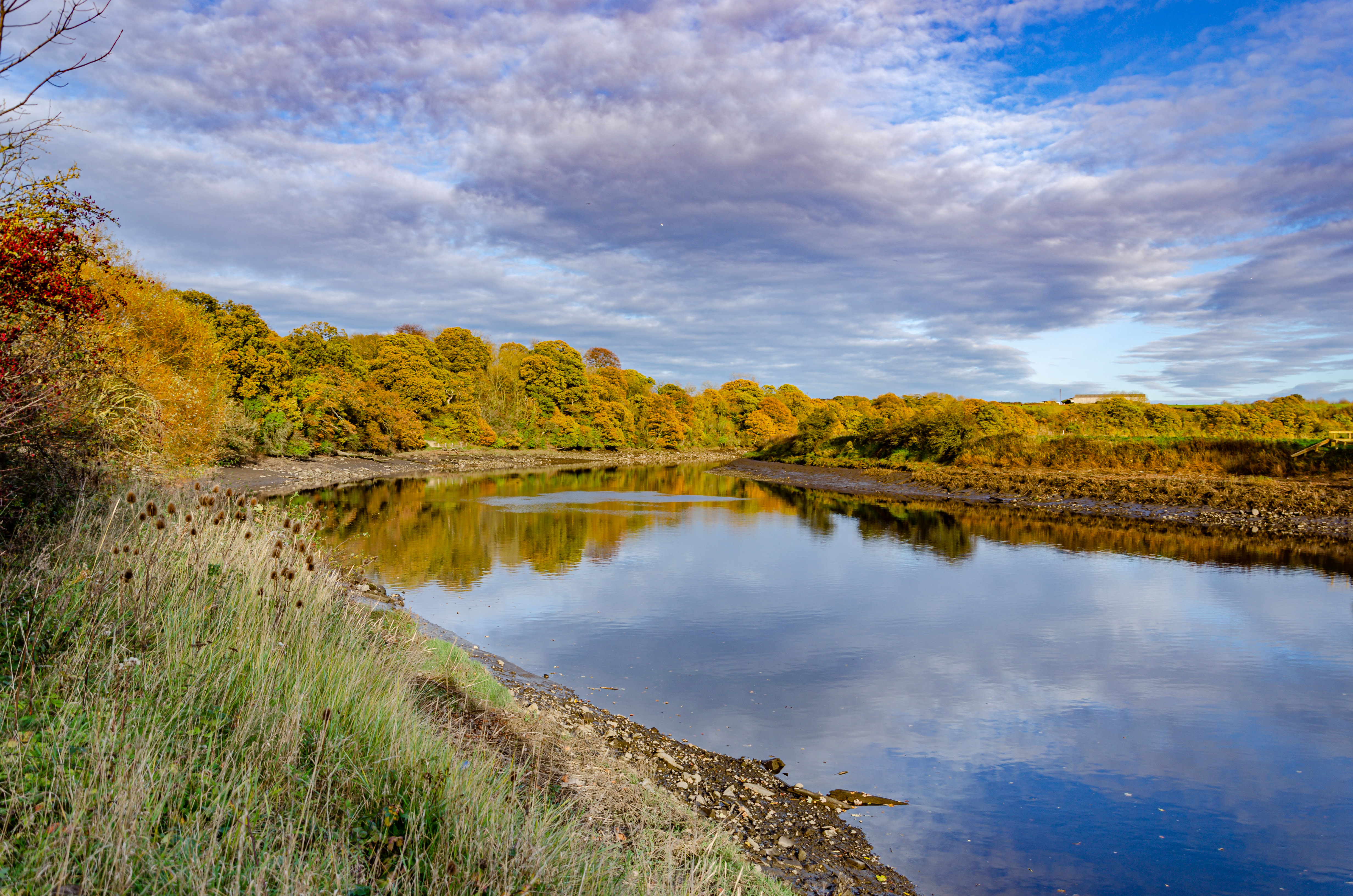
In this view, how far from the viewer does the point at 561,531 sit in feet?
69.9

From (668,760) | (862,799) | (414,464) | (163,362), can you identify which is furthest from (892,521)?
(414,464)

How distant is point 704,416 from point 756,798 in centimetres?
7120

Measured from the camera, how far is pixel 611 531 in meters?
22.0

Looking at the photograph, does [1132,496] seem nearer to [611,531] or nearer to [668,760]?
[611,531]

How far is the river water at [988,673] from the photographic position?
573 cm

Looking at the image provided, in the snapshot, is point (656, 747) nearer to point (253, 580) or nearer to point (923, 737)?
point (923, 737)

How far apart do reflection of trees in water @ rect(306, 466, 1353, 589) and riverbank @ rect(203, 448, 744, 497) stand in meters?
2.25

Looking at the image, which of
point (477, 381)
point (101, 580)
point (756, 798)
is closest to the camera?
point (101, 580)

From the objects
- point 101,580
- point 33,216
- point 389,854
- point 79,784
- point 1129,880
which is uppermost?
point 33,216

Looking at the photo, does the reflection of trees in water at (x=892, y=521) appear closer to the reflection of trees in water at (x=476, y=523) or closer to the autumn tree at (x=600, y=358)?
the reflection of trees in water at (x=476, y=523)

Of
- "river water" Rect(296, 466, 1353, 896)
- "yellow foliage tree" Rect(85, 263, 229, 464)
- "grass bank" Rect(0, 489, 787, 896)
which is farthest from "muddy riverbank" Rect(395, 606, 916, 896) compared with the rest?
"yellow foliage tree" Rect(85, 263, 229, 464)

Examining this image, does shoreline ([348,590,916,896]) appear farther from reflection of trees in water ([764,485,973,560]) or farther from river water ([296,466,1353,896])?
reflection of trees in water ([764,485,973,560])

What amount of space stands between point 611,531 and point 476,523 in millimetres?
4227

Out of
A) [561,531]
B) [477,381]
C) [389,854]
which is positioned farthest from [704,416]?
[389,854]
